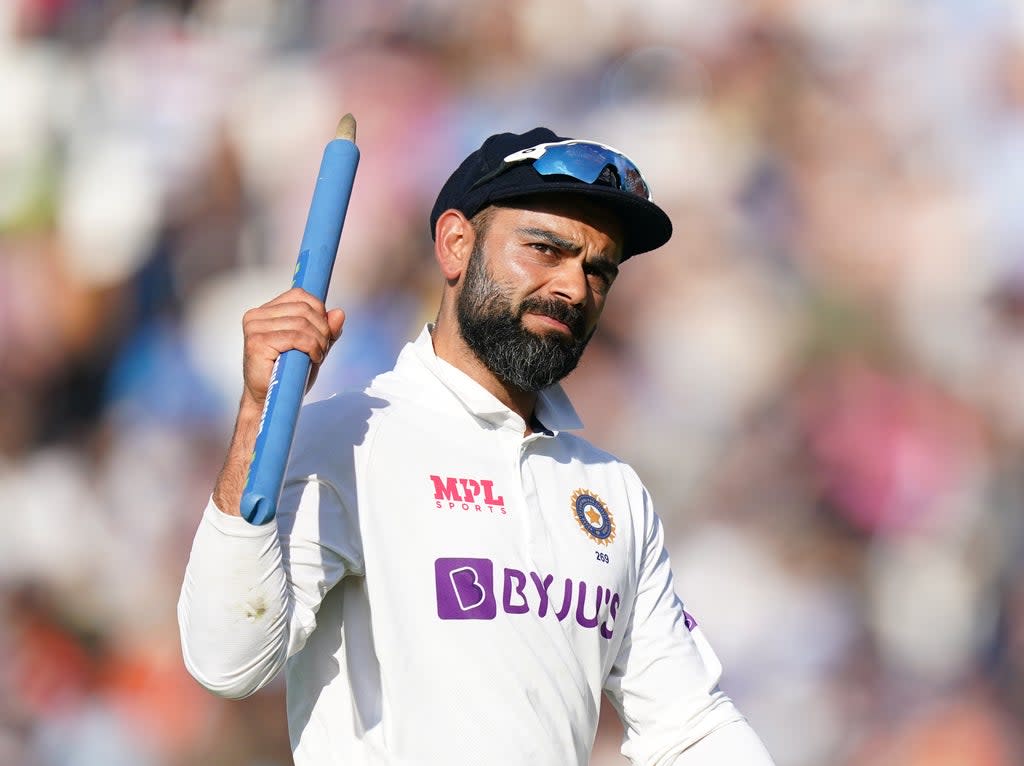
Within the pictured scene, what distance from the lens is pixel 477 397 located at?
5.84 ft

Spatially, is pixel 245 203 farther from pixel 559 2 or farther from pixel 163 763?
pixel 163 763

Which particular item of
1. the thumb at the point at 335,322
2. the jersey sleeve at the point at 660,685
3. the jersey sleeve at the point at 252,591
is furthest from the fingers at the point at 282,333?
the jersey sleeve at the point at 660,685

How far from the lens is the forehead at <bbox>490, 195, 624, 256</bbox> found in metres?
1.81

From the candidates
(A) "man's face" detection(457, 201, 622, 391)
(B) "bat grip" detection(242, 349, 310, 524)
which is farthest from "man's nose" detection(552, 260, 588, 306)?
(B) "bat grip" detection(242, 349, 310, 524)

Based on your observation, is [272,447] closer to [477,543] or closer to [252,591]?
[252,591]

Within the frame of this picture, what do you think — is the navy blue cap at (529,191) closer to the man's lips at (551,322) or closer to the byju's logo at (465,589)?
the man's lips at (551,322)

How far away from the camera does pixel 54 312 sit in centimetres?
352

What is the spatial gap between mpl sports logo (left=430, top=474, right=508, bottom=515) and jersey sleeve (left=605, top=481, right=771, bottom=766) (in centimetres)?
29

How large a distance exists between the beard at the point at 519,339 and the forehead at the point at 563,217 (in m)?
0.09

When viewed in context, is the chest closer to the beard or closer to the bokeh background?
the beard

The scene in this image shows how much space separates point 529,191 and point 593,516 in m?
0.48

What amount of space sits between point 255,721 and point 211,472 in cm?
68

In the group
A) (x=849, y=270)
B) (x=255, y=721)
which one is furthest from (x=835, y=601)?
(x=255, y=721)

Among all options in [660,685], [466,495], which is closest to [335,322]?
[466,495]
